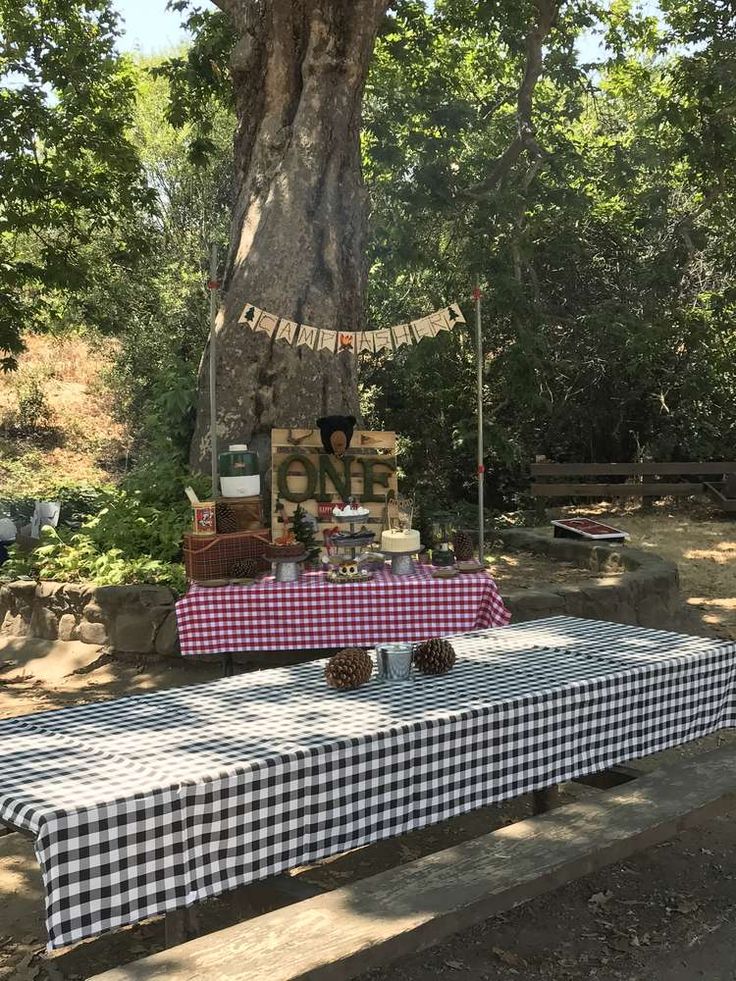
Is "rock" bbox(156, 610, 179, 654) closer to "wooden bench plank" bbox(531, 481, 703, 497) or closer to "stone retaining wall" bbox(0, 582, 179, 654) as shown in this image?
"stone retaining wall" bbox(0, 582, 179, 654)

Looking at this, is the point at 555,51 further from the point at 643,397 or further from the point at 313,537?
the point at 313,537

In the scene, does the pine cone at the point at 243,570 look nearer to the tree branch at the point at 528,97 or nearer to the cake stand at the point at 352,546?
the cake stand at the point at 352,546

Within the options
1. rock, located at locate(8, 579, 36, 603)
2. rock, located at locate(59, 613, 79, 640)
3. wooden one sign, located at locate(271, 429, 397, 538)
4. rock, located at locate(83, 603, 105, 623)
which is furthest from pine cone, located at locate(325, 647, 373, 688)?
rock, located at locate(8, 579, 36, 603)

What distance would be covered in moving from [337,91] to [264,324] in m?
3.43

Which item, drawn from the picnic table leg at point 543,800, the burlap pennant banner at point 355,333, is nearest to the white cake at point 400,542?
the burlap pennant banner at point 355,333

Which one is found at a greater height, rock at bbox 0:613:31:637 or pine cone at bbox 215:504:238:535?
pine cone at bbox 215:504:238:535

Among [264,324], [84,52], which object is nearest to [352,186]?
[264,324]

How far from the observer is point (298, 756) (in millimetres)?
3430

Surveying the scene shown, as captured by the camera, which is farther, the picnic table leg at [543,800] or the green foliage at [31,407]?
the green foliage at [31,407]

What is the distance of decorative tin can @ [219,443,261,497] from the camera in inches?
297

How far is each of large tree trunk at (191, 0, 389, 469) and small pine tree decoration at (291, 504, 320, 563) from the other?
1985 millimetres

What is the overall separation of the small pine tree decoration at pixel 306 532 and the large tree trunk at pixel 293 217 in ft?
6.51

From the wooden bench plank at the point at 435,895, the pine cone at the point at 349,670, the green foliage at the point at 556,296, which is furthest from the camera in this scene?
the green foliage at the point at 556,296

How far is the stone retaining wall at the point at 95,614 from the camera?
812cm
